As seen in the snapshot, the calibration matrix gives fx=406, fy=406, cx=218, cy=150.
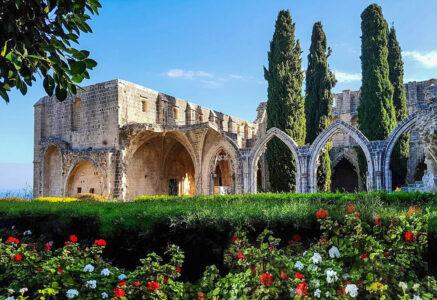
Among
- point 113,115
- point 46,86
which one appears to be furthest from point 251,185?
point 46,86

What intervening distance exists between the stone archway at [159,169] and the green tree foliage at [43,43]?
1897 cm

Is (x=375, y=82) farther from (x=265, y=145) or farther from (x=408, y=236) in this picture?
(x=408, y=236)

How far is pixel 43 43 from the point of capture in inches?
143

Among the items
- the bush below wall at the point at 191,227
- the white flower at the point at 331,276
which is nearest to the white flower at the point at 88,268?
the bush below wall at the point at 191,227

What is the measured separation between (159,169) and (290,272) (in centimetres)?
2229

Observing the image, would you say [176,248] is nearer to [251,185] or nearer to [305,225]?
[305,225]

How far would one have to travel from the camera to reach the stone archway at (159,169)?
23.6m

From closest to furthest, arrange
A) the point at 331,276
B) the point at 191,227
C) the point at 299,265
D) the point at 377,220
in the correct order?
the point at 331,276 → the point at 299,265 → the point at 377,220 → the point at 191,227

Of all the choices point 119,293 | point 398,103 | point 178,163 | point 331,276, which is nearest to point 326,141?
point 398,103

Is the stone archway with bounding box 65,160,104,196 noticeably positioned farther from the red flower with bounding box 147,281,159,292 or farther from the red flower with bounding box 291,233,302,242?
the red flower with bounding box 147,281,159,292

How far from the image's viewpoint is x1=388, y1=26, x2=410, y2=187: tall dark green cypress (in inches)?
832

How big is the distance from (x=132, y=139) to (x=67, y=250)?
57.4 feet

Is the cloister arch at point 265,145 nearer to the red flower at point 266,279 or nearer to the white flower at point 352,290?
the red flower at point 266,279

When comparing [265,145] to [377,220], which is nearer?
[377,220]
